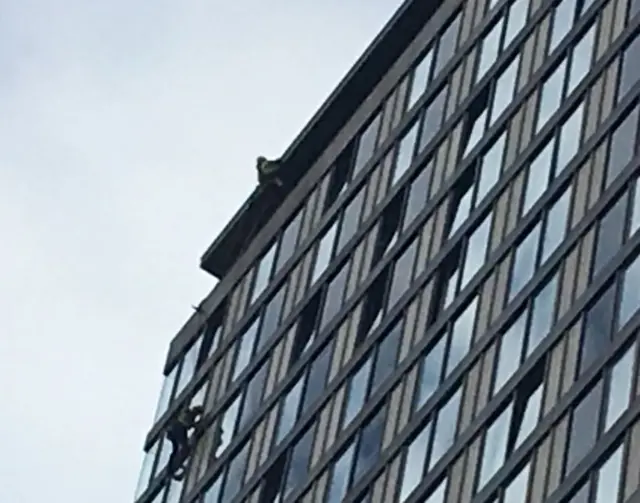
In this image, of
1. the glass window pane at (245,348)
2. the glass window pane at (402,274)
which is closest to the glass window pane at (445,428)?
the glass window pane at (402,274)

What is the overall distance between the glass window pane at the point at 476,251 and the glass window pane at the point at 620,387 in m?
10.7

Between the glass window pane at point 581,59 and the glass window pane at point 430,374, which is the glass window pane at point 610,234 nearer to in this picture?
the glass window pane at point 581,59

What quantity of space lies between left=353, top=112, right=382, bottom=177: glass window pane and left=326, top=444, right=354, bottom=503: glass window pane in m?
12.1

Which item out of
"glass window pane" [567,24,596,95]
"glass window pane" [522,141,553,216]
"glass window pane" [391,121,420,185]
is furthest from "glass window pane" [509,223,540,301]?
"glass window pane" [391,121,420,185]

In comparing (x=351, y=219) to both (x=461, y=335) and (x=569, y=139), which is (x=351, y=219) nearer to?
(x=461, y=335)

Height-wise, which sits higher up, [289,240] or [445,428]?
[289,240]

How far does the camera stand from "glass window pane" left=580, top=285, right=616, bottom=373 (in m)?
61.1

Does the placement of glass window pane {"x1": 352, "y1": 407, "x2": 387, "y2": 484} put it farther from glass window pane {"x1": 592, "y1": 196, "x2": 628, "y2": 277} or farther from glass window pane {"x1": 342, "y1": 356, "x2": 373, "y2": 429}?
glass window pane {"x1": 592, "y1": 196, "x2": 628, "y2": 277}

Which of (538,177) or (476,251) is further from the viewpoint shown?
(476,251)

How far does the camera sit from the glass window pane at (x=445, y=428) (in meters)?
66.9

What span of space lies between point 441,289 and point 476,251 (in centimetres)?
166

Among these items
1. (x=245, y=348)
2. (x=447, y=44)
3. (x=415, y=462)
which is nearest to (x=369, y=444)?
(x=415, y=462)

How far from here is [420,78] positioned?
267 ft

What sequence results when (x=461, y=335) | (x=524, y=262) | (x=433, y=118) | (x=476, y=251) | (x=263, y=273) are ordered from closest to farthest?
(x=524, y=262), (x=461, y=335), (x=476, y=251), (x=433, y=118), (x=263, y=273)
